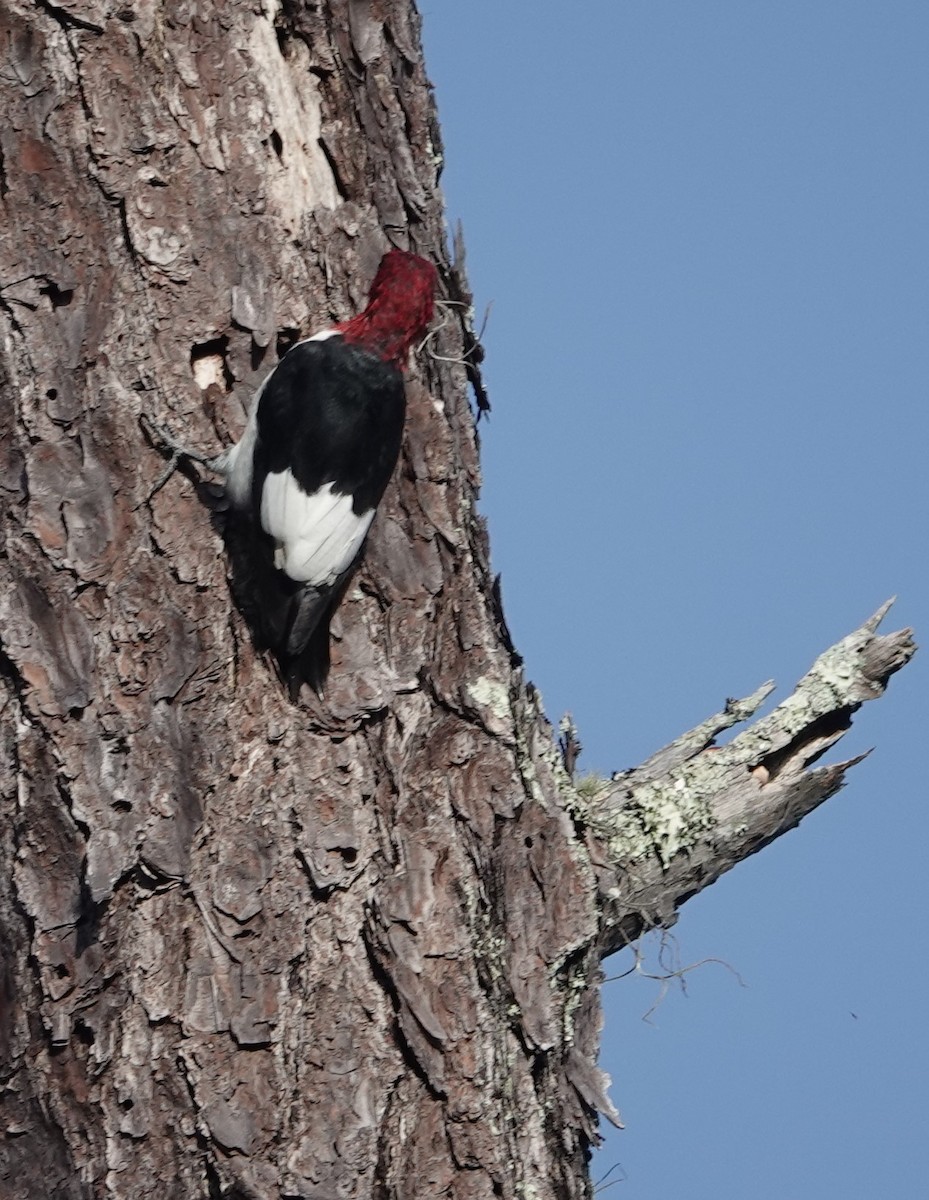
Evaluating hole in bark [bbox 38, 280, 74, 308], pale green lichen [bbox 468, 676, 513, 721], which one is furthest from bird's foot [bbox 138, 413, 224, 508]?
pale green lichen [bbox 468, 676, 513, 721]

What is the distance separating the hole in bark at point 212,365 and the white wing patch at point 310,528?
20cm

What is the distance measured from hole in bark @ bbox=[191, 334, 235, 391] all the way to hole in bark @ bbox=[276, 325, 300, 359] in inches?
3.8

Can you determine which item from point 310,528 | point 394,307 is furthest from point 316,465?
point 394,307

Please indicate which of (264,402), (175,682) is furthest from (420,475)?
(175,682)

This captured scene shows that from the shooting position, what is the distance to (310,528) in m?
2.50

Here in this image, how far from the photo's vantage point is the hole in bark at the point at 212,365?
8.54ft

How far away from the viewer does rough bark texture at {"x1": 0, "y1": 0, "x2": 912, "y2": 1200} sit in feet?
7.86

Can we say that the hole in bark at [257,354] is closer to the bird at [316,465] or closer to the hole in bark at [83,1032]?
the bird at [316,465]

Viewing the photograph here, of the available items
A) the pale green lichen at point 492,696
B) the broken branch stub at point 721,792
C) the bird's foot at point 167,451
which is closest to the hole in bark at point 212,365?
the bird's foot at point 167,451

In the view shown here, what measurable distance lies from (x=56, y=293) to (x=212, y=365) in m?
0.28

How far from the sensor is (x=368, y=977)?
246cm

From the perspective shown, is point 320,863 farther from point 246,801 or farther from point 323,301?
point 323,301

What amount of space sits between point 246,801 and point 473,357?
38.1 inches

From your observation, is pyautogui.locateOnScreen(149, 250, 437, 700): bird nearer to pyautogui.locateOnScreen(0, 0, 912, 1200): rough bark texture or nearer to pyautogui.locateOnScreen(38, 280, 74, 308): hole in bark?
pyautogui.locateOnScreen(0, 0, 912, 1200): rough bark texture
